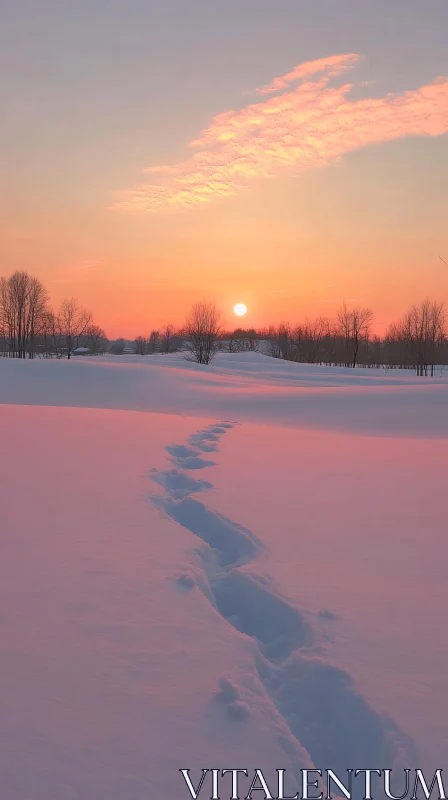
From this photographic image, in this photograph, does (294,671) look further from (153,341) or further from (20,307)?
(153,341)

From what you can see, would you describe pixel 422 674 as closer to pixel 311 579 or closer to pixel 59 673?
pixel 311 579

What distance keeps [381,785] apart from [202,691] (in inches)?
28.7

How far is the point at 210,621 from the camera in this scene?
8.77 ft

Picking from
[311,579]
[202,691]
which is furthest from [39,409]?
[202,691]

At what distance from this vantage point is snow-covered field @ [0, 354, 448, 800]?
1803mm

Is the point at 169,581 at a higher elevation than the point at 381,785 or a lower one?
higher

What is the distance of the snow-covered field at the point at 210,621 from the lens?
1803 mm

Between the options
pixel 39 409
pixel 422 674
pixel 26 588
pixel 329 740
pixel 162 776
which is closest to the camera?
pixel 162 776

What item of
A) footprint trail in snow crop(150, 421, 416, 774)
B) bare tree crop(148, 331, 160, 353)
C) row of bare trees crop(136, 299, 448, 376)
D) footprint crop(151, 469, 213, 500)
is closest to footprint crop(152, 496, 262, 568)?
footprint trail in snow crop(150, 421, 416, 774)

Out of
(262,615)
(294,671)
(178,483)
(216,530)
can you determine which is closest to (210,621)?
(262,615)

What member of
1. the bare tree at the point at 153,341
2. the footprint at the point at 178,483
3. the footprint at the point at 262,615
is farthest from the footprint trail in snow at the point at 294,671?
the bare tree at the point at 153,341

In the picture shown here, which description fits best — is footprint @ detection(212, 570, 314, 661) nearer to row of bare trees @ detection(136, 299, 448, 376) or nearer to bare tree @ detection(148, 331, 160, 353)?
row of bare trees @ detection(136, 299, 448, 376)

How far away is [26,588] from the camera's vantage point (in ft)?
9.21

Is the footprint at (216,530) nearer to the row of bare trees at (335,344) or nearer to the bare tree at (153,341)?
the row of bare trees at (335,344)
